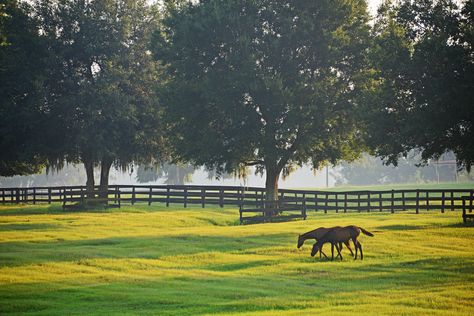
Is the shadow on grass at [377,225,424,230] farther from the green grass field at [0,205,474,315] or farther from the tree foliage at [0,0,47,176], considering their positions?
A: the tree foliage at [0,0,47,176]

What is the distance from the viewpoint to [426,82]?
135 feet

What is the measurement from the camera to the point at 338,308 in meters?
20.0

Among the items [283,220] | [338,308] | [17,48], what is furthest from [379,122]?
[17,48]

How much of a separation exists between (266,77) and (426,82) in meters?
10.2

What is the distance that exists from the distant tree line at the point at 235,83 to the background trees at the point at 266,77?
0.09 meters

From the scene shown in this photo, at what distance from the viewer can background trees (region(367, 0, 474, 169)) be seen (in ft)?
130

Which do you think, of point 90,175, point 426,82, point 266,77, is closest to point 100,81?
point 90,175

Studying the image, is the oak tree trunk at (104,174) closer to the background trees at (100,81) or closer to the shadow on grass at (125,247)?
the background trees at (100,81)

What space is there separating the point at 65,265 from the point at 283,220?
20665mm

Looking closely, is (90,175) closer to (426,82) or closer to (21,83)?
(21,83)

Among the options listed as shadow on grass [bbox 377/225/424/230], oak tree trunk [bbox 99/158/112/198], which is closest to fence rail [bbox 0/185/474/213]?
oak tree trunk [bbox 99/158/112/198]

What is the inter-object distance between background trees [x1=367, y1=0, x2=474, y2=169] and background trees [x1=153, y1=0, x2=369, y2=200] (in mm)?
5531

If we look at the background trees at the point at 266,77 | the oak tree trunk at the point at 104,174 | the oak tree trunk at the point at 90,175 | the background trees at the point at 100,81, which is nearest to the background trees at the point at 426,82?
the background trees at the point at 266,77

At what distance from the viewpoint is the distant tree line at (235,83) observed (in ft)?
137
